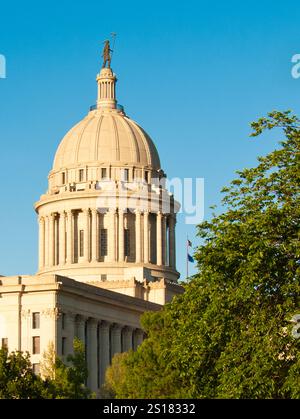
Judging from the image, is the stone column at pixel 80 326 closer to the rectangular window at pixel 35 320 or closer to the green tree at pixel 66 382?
the rectangular window at pixel 35 320

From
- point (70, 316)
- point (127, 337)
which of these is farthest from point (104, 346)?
point (70, 316)

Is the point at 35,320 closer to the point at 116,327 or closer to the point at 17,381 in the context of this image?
the point at 116,327

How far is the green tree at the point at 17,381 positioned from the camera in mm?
108125

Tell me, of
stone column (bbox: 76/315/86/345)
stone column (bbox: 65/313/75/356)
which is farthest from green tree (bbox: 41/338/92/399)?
stone column (bbox: 76/315/86/345)

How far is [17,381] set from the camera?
110 meters

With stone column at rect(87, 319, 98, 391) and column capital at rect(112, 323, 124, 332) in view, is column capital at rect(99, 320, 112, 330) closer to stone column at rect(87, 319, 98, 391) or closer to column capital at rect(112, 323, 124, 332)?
column capital at rect(112, 323, 124, 332)

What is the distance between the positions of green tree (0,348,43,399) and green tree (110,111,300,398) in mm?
25837

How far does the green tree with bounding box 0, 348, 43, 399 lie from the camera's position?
108m

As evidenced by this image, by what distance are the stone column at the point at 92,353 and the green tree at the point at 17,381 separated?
61519 millimetres

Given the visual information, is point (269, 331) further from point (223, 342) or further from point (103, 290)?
point (103, 290)

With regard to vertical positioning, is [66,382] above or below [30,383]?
above

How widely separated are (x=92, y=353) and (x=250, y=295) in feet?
341

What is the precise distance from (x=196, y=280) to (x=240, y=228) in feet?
25.3

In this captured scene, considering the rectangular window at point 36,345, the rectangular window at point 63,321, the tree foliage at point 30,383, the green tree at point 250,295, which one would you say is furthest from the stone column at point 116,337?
the green tree at point 250,295
